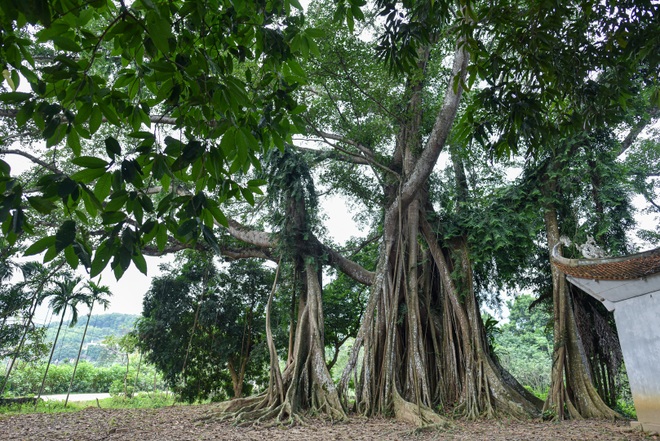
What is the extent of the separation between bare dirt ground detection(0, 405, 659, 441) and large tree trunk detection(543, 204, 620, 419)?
31 centimetres

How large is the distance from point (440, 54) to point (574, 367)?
5257mm

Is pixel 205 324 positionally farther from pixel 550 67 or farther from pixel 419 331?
pixel 550 67

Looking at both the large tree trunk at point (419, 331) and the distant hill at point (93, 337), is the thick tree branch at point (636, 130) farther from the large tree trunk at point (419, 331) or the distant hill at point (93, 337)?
the distant hill at point (93, 337)

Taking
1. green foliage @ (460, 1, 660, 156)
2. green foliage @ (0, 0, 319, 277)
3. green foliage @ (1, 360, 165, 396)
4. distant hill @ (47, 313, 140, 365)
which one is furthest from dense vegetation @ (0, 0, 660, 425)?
green foliage @ (1, 360, 165, 396)

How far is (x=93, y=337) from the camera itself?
2606 cm

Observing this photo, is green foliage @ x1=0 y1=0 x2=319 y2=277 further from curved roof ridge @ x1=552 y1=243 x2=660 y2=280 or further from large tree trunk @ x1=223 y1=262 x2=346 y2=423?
large tree trunk @ x1=223 y1=262 x2=346 y2=423

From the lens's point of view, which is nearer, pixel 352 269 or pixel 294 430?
pixel 294 430

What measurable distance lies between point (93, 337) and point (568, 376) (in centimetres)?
2771

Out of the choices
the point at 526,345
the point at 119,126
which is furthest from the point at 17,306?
the point at 526,345

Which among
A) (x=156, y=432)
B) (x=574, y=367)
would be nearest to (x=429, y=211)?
(x=574, y=367)

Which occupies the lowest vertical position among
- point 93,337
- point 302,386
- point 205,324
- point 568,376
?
point 302,386

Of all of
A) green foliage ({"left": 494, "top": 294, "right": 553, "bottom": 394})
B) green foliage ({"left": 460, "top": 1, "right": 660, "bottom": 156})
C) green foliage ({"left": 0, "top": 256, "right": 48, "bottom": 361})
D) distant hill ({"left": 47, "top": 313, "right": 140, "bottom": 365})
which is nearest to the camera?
green foliage ({"left": 460, "top": 1, "right": 660, "bottom": 156})

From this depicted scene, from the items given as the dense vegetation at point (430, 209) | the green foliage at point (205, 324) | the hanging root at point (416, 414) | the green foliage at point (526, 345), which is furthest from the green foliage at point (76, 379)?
the green foliage at point (526, 345)

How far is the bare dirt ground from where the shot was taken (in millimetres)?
4305
